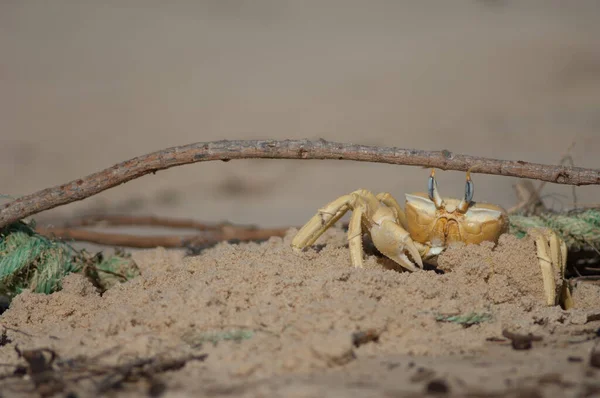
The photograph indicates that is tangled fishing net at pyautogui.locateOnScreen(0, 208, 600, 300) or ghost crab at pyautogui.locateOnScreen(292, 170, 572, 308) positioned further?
tangled fishing net at pyautogui.locateOnScreen(0, 208, 600, 300)

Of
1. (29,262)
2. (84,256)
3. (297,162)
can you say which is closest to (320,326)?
(29,262)

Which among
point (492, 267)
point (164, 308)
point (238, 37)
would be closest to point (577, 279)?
point (492, 267)

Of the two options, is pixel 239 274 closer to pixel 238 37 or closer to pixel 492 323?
pixel 492 323

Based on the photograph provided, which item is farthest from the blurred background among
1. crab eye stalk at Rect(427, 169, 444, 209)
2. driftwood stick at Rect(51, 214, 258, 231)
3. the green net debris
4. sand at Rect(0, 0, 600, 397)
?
the green net debris

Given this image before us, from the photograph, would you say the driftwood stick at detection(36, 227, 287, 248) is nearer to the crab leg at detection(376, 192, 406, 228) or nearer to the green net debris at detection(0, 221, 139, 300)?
the green net debris at detection(0, 221, 139, 300)

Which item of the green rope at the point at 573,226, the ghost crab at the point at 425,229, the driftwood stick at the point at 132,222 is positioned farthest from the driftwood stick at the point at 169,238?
the green rope at the point at 573,226
